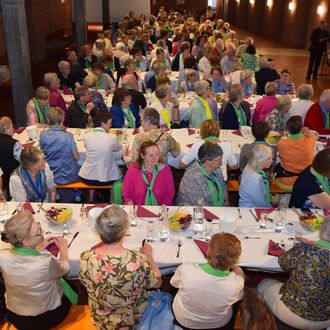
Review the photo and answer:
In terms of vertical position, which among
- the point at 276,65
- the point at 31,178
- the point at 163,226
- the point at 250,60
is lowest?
the point at 276,65

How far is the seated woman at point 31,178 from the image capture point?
401 cm

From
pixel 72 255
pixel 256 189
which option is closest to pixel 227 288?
pixel 72 255

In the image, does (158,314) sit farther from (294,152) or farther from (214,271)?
(294,152)

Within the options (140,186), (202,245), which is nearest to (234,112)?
(140,186)

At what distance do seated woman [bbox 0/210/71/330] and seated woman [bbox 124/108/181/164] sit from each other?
167 cm

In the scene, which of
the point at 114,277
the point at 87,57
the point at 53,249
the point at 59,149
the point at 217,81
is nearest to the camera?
the point at 114,277

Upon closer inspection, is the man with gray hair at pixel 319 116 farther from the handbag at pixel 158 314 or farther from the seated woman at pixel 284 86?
the handbag at pixel 158 314

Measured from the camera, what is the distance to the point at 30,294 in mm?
2877

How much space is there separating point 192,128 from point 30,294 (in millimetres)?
3900

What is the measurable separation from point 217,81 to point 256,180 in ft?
14.9

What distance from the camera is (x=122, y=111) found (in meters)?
6.26

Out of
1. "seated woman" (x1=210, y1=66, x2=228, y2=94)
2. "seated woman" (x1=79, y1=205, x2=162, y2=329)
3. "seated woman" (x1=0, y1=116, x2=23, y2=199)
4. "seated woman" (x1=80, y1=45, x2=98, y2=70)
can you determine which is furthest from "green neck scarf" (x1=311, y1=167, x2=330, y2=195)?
"seated woman" (x1=80, y1=45, x2=98, y2=70)

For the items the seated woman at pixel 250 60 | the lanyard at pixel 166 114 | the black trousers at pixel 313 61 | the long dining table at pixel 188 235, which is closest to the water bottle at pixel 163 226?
the long dining table at pixel 188 235

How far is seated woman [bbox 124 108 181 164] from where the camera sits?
4645 mm
